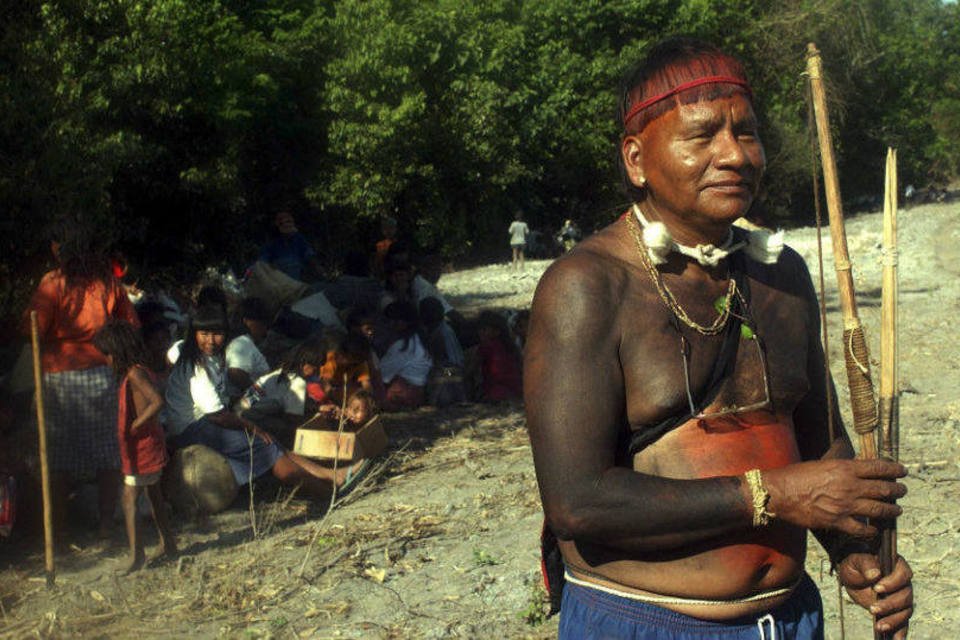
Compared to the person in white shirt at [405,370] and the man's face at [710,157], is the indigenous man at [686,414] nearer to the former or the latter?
Answer: the man's face at [710,157]

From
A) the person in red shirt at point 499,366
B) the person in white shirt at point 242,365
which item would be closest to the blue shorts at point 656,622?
the person in white shirt at point 242,365

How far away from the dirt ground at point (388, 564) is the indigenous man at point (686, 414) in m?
2.68

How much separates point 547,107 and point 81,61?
1156 centimetres

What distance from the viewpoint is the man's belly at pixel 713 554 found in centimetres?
210

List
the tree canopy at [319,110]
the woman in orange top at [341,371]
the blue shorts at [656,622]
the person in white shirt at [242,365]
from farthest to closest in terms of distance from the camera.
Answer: the woman in orange top at [341,371] → the person in white shirt at [242,365] → the tree canopy at [319,110] → the blue shorts at [656,622]

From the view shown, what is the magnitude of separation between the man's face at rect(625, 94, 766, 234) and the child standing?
13.9 ft

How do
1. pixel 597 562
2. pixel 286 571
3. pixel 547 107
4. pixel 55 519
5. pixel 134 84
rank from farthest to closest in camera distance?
pixel 547 107, pixel 134 84, pixel 55 519, pixel 286 571, pixel 597 562

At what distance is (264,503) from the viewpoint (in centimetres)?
702

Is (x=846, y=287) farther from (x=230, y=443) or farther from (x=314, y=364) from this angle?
(x=314, y=364)

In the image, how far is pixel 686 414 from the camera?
7.00 ft

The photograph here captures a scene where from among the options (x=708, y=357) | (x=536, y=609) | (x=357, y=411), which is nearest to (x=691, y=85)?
(x=708, y=357)

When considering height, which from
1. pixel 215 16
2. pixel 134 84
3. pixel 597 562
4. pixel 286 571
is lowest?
pixel 286 571

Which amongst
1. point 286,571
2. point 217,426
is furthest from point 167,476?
point 286,571

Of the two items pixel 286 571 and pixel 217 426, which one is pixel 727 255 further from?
pixel 217 426
